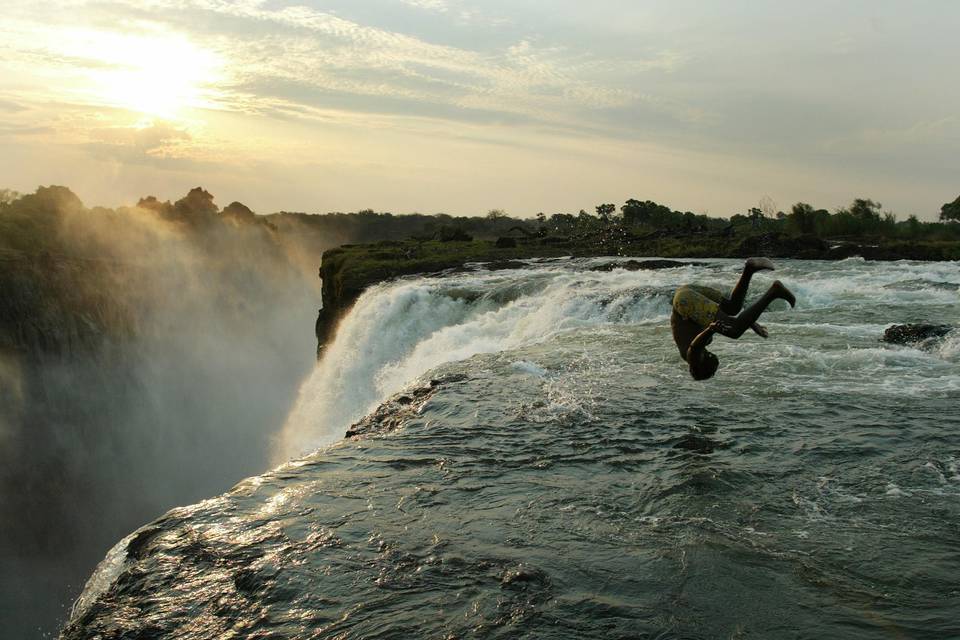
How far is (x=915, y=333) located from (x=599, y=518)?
10.1 metres

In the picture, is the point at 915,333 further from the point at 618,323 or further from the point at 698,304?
the point at 698,304

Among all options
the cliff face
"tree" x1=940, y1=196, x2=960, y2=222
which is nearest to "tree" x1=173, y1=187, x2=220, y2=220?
the cliff face

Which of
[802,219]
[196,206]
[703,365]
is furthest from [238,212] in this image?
[703,365]

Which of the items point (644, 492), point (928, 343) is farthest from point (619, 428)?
point (928, 343)

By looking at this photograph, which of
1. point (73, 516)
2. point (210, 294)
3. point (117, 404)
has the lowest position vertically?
point (73, 516)

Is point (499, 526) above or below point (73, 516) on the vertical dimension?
above

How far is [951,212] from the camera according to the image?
49562 millimetres

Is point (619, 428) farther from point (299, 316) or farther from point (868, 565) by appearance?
point (299, 316)

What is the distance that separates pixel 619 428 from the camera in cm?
907

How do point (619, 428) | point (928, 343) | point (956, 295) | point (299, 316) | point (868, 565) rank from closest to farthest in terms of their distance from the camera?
point (868, 565) < point (619, 428) < point (928, 343) < point (956, 295) < point (299, 316)

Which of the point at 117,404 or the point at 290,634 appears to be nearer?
the point at 290,634

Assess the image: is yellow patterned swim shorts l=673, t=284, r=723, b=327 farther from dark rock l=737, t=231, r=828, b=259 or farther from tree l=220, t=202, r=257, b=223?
tree l=220, t=202, r=257, b=223

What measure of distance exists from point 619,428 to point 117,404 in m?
44.5

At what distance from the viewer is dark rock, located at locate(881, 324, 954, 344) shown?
13344 millimetres
